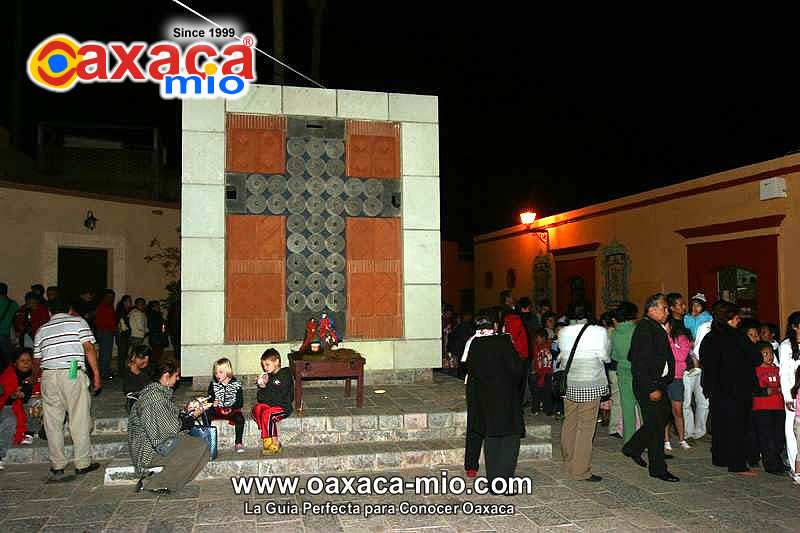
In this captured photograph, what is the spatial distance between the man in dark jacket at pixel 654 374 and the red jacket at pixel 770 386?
1.23 m

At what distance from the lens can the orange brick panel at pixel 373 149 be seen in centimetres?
948

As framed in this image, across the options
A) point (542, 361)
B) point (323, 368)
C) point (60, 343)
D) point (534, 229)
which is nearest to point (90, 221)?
point (60, 343)

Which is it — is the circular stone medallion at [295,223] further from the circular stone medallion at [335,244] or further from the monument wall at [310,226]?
the circular stone medallion at [335,244]

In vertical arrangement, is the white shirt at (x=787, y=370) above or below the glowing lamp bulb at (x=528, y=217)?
below

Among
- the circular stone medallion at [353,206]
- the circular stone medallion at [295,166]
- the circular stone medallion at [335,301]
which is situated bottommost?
the circular stone medallion at [335,301]

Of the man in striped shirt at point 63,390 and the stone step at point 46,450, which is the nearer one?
the man in striped shirt at point 63,390

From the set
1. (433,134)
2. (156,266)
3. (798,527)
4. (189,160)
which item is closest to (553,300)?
(433,134)

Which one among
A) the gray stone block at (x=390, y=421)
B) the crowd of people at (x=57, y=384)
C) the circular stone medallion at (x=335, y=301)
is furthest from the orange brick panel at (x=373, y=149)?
the crowd of people at (x=57, y=384)

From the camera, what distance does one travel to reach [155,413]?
562cm

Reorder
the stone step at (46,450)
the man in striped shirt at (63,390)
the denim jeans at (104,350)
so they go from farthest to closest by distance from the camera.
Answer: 1. the denim jeans at (104,350)
2. the stone step at (46,450)
3. the man in striped shirt at (63,390)

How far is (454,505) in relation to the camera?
530 cm

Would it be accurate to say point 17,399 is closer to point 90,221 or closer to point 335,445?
point 335,445

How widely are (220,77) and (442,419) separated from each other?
5.97 m

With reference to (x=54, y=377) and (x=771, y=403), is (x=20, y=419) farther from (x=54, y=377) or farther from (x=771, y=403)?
(x=771, y=403)
